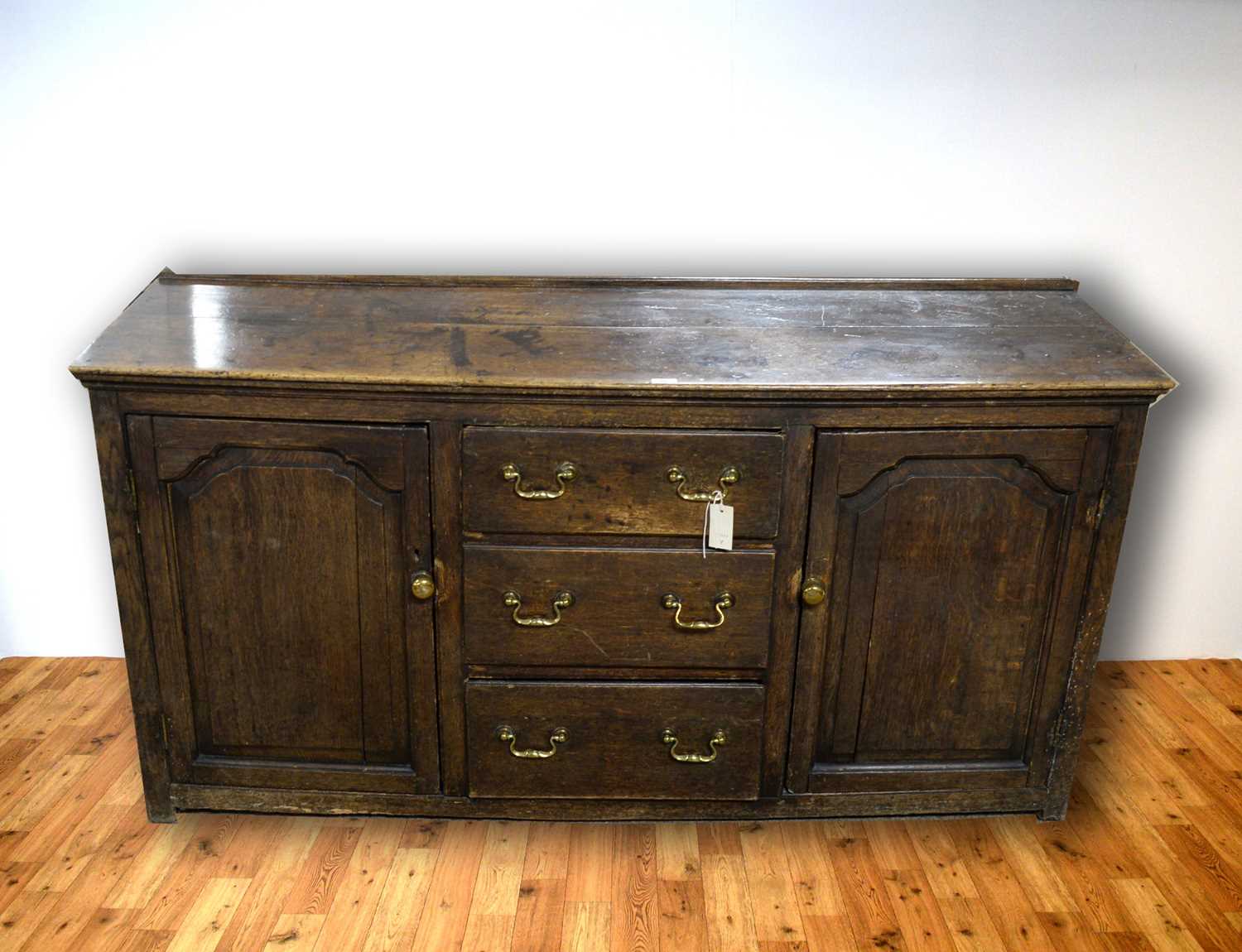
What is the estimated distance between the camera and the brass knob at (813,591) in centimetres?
188

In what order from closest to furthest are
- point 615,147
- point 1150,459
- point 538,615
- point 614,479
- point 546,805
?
point 614,479 → point 538,615 → point 546,805 → point 615,147 → point 1150,459

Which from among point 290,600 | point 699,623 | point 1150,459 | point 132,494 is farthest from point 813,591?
point 132,494

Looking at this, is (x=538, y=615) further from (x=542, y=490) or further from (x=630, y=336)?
(x=630, y=336)

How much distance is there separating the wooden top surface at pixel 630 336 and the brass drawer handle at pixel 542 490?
127 mm

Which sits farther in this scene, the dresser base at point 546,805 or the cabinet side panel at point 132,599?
the dresser base at point 546,805

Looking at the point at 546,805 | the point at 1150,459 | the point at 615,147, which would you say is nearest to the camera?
the point at 546,805

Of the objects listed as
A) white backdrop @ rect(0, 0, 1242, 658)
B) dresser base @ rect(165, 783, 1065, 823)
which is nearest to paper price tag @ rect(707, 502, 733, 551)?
dresser base @ rect(165, 783, 1065, 823)

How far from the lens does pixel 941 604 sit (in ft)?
6.30

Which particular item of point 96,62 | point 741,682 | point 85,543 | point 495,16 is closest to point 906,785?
point 741,682

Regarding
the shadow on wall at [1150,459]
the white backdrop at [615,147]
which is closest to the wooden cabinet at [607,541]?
the white backdrop at [615,147]

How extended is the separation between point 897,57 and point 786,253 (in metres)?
0.39

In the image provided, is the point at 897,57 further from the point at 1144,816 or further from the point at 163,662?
the point at 163,662

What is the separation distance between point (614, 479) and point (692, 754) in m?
0.51

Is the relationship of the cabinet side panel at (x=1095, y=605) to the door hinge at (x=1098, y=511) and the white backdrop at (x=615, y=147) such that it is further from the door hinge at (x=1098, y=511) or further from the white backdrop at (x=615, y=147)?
the white backdrop at (x=615, y=147)
